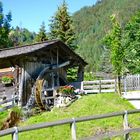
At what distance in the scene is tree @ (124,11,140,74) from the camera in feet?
149

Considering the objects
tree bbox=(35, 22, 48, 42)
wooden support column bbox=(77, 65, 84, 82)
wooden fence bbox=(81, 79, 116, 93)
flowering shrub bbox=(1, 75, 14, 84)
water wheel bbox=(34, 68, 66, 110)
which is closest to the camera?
water wheel bbox=(34, 68, 66, 110)

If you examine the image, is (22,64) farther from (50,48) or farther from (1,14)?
(1,14)

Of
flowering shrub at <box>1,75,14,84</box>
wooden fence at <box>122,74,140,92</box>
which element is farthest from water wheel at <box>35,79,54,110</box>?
wooden fence at <box>122,74,140,92</box>

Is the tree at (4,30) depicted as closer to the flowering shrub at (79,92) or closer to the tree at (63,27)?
the tree at (63,27)

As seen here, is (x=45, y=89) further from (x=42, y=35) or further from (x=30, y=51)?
(x=42, y=35)

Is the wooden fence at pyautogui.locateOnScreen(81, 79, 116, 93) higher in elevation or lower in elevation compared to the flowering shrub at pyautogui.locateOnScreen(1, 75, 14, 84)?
lower

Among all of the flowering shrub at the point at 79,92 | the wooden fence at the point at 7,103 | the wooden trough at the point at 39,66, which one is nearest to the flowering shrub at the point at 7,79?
the wooden trough at the point at 39,66

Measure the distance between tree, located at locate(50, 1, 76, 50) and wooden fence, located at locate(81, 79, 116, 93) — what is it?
16234mm

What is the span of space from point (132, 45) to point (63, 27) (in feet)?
26.5

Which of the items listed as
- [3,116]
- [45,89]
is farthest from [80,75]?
[3,116]

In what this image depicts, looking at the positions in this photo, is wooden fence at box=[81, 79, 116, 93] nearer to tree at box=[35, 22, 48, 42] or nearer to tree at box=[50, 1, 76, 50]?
tree at box=[50, 1, 76, 50]

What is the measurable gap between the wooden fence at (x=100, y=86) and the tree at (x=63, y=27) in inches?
639

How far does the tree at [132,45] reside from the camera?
1789 inches

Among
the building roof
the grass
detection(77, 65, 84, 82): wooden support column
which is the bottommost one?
the grass
